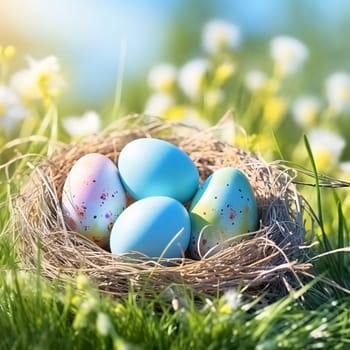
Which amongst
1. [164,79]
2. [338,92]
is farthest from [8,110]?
[338,92]

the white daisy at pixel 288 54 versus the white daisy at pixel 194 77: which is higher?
the white daisy at pixel 288 54

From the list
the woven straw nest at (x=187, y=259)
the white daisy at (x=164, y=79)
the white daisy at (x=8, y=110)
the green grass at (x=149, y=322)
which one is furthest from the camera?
the white daisy at (x=164, y=79)

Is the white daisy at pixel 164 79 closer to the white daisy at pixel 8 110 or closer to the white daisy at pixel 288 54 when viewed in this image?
the white daisy at pixel 288 54

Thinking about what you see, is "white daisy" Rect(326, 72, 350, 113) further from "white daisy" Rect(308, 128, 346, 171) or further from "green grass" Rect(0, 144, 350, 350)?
"green grass" Rect(0, 144, 350, 350)

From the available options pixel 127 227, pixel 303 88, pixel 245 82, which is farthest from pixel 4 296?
pixel 303 88

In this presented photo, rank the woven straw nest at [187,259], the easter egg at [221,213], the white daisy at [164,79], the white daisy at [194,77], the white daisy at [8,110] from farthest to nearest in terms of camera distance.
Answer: the white daisy at [164,79]
the white daisy at [194,77]
the white daisy at [8,110]
the easter egg at [221,213]
the woven straw nest at [187,259]

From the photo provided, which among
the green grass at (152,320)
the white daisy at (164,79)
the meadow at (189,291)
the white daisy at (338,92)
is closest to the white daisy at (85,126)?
the meadow at (189,291)
